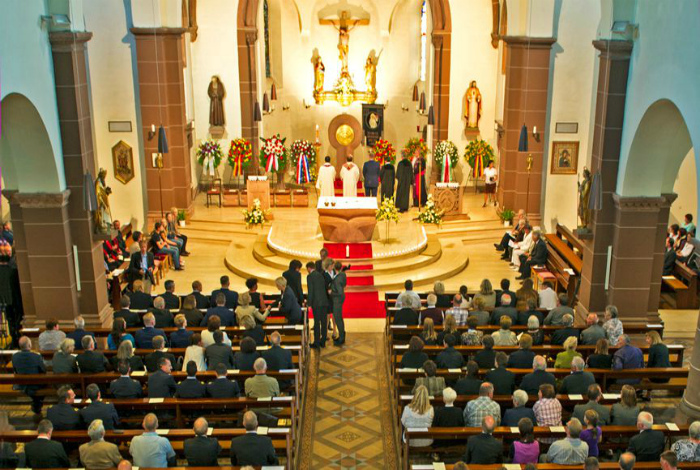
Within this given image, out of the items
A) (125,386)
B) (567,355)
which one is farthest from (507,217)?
(125,386)

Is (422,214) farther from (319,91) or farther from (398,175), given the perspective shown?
(319,91)

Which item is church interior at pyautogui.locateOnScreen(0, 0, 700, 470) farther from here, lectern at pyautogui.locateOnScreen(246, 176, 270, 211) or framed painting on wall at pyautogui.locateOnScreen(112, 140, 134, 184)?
lectern at pyautogui.locateOnScreen(246, 176, 270, 211)

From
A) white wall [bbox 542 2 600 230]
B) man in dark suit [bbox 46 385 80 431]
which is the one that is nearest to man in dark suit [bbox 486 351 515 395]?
man in dark suit [bbox 46 385 80 431]

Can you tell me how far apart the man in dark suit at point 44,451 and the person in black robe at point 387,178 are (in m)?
14.1

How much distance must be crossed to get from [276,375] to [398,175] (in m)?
11.4

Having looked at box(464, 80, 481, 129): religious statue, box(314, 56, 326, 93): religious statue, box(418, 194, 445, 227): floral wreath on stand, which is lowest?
box(418, 194, 445, 227): floral wreath on stand

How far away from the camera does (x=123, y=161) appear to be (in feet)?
61.9

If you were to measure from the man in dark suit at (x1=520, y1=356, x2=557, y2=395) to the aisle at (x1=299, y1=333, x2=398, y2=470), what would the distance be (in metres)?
1.94

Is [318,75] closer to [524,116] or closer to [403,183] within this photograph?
[403,183]

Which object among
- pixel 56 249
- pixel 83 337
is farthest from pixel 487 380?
pixel 56 249

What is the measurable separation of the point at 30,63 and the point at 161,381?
5.33 metres

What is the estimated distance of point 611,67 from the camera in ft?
40.7

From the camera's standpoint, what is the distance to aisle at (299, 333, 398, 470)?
10.1 m

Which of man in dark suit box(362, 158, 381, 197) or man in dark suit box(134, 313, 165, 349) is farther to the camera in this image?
man in dark suit box(362, 158, 381, 197)
